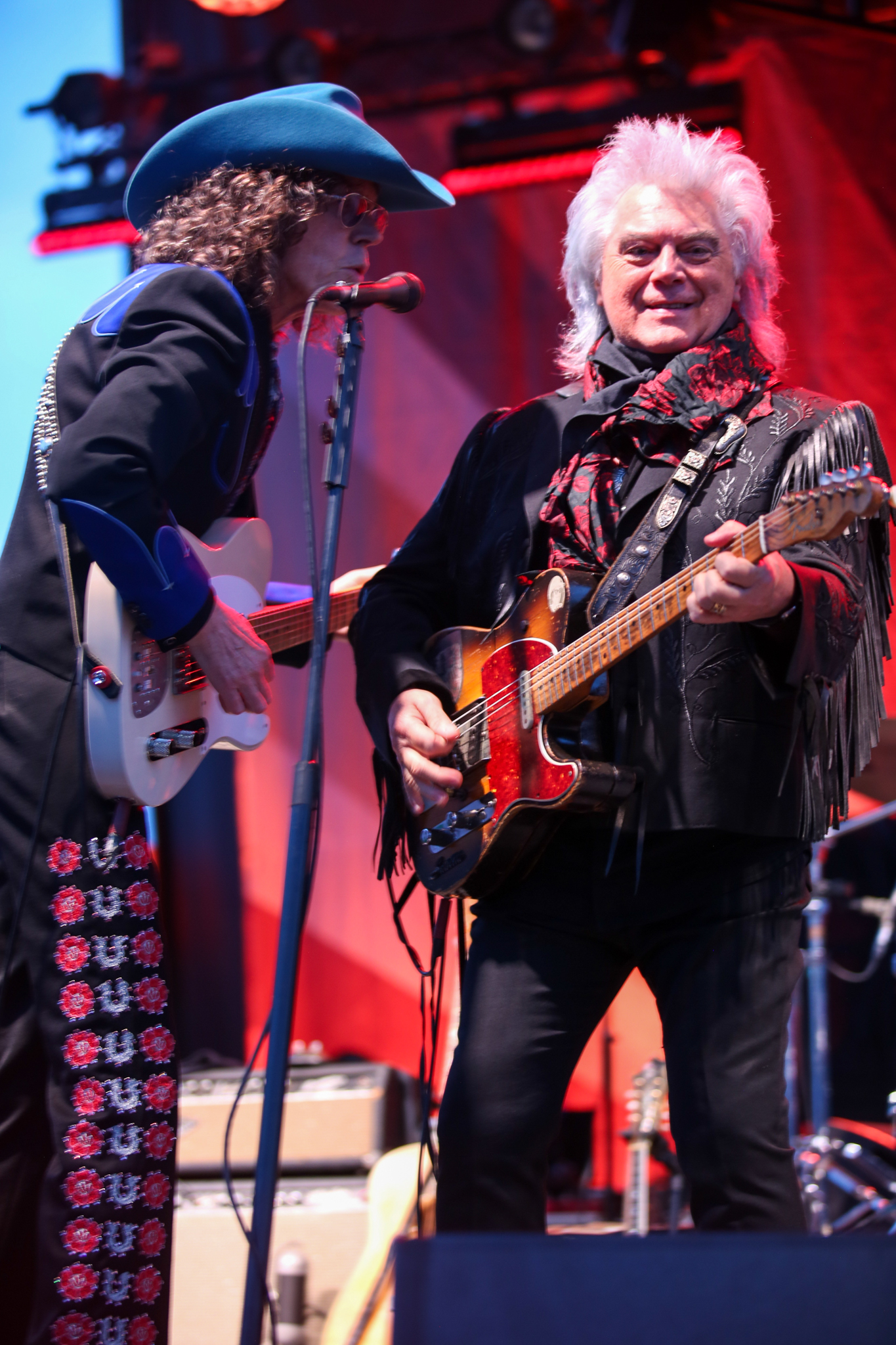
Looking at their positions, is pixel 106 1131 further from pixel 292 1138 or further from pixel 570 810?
pixel 292 1138

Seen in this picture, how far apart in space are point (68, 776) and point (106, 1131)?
485 millimetres

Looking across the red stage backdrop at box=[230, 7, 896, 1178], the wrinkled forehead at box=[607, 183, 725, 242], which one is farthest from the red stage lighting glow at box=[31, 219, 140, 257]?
the wrinkled forehead at box=[607, 183, 725, 242]

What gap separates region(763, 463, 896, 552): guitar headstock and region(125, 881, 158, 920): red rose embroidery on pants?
99cm

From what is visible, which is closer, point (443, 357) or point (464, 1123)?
point (464, 1123)

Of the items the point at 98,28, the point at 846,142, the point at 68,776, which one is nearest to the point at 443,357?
the point at 846,142

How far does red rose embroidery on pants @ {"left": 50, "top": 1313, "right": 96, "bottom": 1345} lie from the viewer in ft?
5.28

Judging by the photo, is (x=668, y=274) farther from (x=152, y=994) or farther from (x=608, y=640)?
(x=152, y=994)

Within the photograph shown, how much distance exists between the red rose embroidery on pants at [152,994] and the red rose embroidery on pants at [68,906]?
0.42 feet

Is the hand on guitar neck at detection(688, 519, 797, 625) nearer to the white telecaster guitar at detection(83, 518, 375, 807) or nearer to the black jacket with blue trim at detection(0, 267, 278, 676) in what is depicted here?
the white telecaster guitar at detection(83, 518, 375, 807)

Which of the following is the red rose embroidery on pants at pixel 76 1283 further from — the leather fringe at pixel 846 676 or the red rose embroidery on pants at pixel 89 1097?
the leather fringe at pixel 846 676

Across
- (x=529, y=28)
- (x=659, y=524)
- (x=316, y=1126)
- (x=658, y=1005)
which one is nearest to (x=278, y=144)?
(x=659, y=524)

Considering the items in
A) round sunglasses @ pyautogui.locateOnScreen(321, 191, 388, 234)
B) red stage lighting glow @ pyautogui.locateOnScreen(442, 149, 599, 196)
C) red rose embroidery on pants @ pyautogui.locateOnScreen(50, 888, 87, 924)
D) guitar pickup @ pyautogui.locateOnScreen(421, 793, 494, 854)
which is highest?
red stage lighting glow @ pyautogui.locateOnScreen(442, 149, 599, 196)

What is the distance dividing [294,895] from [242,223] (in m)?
1.24

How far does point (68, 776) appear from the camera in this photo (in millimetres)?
1797
